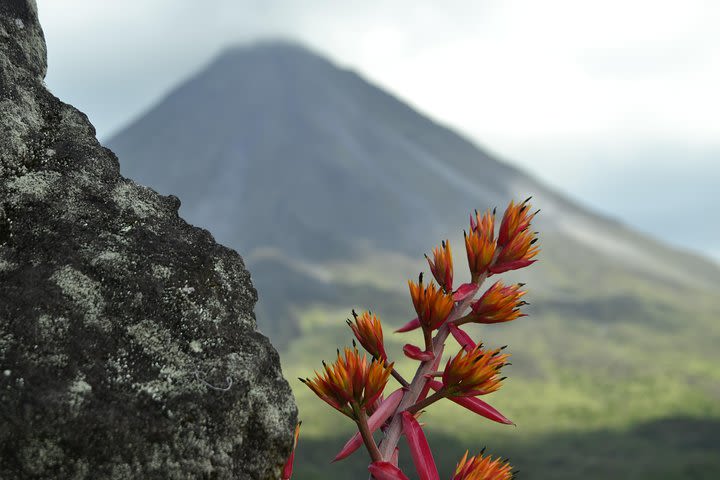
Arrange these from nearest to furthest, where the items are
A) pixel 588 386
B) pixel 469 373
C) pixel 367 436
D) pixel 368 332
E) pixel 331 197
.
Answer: pixel 367 436
pixel 469 373
pixel 368 332
pixel 588 386
pixel 331 197

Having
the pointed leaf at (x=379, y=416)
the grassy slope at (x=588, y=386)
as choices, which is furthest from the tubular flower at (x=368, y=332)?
the grassy slope at (x=588, y=386)

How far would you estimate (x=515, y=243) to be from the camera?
172 cm

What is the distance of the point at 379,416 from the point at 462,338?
0.23 meters

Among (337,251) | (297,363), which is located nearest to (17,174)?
(297,363)

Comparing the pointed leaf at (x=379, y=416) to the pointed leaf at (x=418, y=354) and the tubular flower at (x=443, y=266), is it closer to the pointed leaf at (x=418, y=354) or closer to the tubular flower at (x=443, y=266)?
the pointed leaf at (x=418, y=354)

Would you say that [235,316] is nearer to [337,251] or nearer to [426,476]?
[426,476]

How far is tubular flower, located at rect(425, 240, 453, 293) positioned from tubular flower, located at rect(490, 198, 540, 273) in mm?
107

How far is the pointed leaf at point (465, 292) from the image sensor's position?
167cm

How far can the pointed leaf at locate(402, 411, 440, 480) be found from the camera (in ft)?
5.03

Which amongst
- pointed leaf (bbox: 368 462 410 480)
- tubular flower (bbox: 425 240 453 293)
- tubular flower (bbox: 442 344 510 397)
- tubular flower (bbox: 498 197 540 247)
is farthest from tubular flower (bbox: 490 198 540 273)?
pointed leaf (bbox: 368 462 410 480)

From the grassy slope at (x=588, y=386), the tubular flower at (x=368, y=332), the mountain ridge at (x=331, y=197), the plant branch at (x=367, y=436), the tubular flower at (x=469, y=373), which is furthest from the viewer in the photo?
the mountain ridge at (x=331, y=197)

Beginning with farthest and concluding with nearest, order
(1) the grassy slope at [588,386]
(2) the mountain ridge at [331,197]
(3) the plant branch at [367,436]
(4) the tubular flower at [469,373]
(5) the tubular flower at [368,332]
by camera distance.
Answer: (2) the mountain ridge at [331,197] < (1) the grassy slope at [588,386] < (5) the tubular flower at [368,332] < (4) the tubular flower at [469,373] < (3) the plant branch at [367,436]

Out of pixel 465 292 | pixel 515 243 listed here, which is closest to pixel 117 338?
pixel 465 292

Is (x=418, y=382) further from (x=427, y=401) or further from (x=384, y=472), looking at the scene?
(x=384, y=472)
